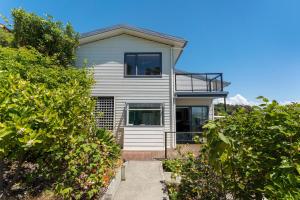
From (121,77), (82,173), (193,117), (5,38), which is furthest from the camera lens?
(193,117)

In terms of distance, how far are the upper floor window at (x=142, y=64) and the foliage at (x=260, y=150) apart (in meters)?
9.08

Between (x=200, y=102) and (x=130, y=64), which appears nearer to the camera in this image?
(x=130, y=64)

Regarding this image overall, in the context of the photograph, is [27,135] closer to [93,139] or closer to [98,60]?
[93,139]

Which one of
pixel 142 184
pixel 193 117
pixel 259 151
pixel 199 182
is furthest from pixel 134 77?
pixel 259 151

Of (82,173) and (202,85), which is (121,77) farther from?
(202,85)

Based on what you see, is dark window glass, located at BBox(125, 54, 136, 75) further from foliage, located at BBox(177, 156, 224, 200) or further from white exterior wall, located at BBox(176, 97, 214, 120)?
foliage, located at BBox(177, 156, 224, 200)

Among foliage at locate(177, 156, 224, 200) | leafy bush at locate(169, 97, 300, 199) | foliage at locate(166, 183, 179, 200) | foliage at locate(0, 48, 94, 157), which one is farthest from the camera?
foliage at locate(166, 183, 179, 200)

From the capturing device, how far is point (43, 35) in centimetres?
1080

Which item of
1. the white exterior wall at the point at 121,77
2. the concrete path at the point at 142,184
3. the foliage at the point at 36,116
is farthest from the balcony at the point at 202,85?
the foliage at the point at 36,116

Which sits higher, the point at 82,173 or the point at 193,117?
the point at 193,117

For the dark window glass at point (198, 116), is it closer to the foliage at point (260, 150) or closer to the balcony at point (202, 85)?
the balcony at point (202, 85)

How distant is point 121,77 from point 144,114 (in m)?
2.72

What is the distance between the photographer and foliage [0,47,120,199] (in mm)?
2637

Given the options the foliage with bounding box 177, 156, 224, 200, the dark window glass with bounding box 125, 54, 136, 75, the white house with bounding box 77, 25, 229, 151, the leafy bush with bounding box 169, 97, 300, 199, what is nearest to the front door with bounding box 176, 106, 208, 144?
the white house with bounding box 77, 25, 229, 151
